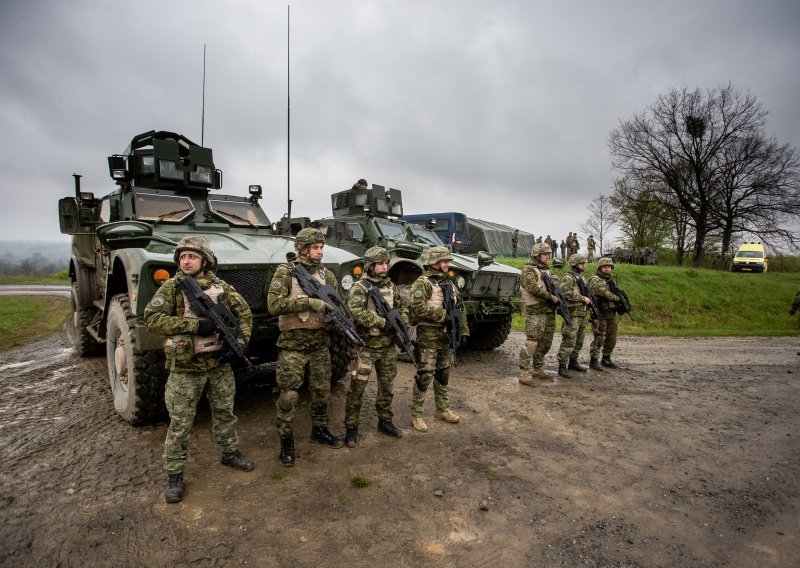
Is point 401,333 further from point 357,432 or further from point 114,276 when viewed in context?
point 114,276

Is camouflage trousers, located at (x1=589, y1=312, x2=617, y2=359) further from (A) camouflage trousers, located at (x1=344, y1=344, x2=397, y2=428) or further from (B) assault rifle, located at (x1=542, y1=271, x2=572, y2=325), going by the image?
(A) camouflage trousers, located at (x1=344, y1=344, x2=397, y2=428)

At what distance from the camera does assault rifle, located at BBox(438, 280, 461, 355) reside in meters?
4.29

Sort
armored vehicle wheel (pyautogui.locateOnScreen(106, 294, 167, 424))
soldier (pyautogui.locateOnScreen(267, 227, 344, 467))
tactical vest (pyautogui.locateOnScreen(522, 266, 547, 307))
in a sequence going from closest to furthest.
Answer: soldier (pyautogui.locateOnScreen(267, 227, 344, 467)), armored vehicle wheel (pyautogui.locateOnScreen(106, 294, 167, 424)), tactical vest (pyautogui.locateOnScreen(522, 266, 547, 307))

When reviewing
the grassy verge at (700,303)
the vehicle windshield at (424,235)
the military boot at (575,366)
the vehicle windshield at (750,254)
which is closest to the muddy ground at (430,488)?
the military boot at (575,366)

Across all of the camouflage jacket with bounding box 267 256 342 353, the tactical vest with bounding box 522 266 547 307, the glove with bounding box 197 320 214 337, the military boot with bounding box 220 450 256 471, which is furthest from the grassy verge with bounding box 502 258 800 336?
the glove with bounding box 197 320 214 337

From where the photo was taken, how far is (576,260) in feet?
22.2

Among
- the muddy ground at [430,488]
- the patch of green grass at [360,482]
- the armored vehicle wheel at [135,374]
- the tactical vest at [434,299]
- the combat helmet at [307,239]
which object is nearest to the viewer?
the muddy ground at [430,488]

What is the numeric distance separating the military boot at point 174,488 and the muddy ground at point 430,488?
0.06 m

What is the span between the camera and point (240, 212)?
5.91 meters

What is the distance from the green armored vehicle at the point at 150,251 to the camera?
12.4ft

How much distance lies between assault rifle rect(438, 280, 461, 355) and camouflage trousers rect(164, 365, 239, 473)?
77.8 inches

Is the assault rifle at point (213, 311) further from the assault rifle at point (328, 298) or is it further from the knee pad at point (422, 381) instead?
the knee pad at point (422, 381)

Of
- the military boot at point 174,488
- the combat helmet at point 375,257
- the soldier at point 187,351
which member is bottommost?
the military boot at point 174,488

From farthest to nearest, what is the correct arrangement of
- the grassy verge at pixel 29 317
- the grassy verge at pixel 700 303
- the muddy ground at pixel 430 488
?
the grassy verge at pixel 700 303 → the grassy verge at pixel 29 317 → the muddy ground at pixel 430 488
